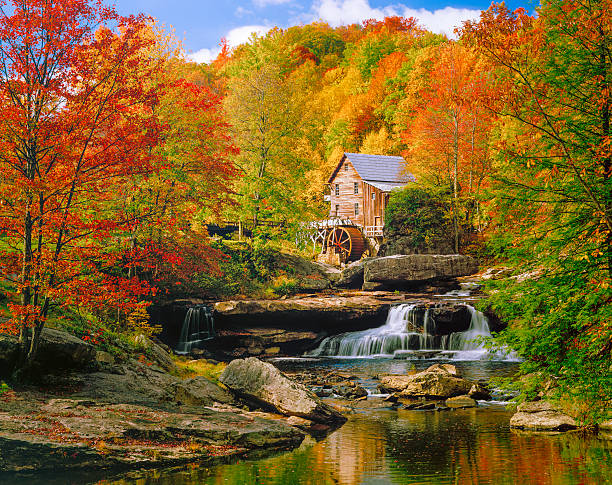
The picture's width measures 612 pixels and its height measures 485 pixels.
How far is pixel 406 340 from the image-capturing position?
20750 mm

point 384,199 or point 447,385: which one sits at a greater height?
point 384,199

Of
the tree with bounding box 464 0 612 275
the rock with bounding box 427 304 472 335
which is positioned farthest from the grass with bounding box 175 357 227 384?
the rock with bounding box 427 304 472 335

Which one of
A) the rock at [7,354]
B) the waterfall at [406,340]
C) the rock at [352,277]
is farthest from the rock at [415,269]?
the rock at [7,354]

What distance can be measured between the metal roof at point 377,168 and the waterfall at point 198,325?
971 inches

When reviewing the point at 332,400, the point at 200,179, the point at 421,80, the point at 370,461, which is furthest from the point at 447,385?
the point at 421,80

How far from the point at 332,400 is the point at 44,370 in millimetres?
6357

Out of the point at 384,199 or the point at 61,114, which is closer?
the point at 61,114

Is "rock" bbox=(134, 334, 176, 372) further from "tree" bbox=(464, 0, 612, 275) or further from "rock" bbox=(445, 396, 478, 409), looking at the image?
"tree" bbox=(464, 0, 612, 275)

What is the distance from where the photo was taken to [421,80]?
4712 centimetres

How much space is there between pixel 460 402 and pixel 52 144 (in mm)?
9637

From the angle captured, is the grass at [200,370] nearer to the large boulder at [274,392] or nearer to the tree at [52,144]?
the large boulder at [274,392]

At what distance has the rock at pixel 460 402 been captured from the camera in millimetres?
11414

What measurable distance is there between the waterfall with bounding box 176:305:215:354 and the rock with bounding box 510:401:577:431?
14143 mm

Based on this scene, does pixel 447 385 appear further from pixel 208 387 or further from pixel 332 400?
pixel 208 387
